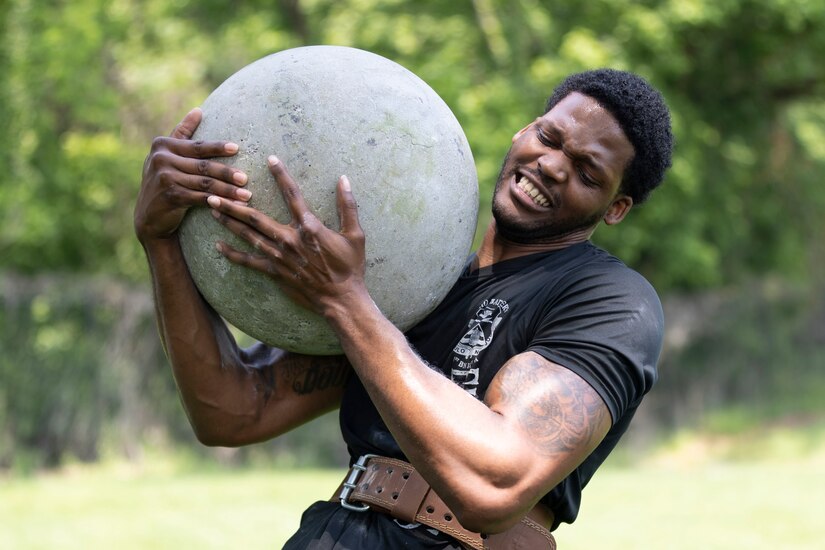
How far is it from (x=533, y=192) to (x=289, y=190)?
0.77 meters

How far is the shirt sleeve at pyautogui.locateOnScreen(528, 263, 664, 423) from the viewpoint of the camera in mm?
2609

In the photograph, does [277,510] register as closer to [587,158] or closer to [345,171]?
[587,158]

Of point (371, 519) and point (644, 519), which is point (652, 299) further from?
point (644, 519)

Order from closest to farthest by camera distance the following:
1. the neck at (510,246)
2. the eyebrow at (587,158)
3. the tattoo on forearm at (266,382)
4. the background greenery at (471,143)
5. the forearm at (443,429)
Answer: the forearm at (443,429), the eyebrow at (587,158), the neck at (510,246), the tattoo on forearm at (266,382), the background greenery at (471,143)

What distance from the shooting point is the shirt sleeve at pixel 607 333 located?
8.56 feet

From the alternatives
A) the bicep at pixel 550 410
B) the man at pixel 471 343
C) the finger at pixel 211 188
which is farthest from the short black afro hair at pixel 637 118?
the finger at pixel 211 188

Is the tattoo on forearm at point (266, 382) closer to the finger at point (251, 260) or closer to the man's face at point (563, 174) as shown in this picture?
the finger at point (251, 260)

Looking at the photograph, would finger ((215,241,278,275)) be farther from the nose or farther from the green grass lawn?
the green grass lawn

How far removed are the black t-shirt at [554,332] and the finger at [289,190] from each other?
0.64 metres

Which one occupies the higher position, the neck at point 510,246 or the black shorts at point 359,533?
the neck at point 510,246

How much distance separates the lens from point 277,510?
10203 millimetres

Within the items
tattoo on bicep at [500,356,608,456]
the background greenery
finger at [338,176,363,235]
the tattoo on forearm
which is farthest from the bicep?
the background greenery

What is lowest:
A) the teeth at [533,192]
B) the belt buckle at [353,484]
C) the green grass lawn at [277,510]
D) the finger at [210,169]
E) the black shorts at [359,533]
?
the green grass lawn at [277,510]

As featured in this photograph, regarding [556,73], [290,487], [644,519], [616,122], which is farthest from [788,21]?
[616,122]
